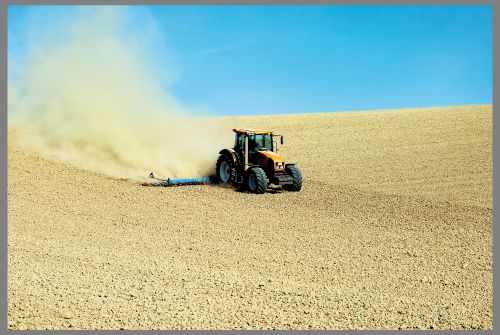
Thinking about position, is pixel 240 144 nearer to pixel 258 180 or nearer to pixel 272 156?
pixel 272 156

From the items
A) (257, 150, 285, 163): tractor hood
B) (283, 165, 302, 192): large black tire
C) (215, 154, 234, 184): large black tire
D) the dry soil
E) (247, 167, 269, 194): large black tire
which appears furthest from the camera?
(215, 154, 234, 184): large black tire

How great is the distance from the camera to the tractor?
19078mm

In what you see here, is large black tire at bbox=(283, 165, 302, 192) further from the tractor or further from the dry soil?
the dry soil

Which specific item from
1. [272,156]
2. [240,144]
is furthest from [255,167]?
[240,144]

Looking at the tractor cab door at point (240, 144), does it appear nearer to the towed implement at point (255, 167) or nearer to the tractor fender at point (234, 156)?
the towed implement at point (255, 167)

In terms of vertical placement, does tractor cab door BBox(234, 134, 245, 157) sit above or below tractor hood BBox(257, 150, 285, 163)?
above

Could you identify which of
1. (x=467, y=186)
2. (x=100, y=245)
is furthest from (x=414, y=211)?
(x=100, y=245)

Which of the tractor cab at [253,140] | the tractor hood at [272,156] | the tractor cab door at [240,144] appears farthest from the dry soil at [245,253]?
the tractor cab at [253,140]

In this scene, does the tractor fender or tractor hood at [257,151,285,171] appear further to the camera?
the tractor fender

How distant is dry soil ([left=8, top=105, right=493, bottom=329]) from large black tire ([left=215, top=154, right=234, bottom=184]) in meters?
0.86

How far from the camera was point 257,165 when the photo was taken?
1939cm

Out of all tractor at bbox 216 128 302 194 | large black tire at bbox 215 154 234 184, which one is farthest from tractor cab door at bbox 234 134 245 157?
large black tire at bbox 215 154 234 184

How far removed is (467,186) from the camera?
22625mm

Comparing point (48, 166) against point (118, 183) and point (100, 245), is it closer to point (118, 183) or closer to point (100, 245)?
point (118, 183)
